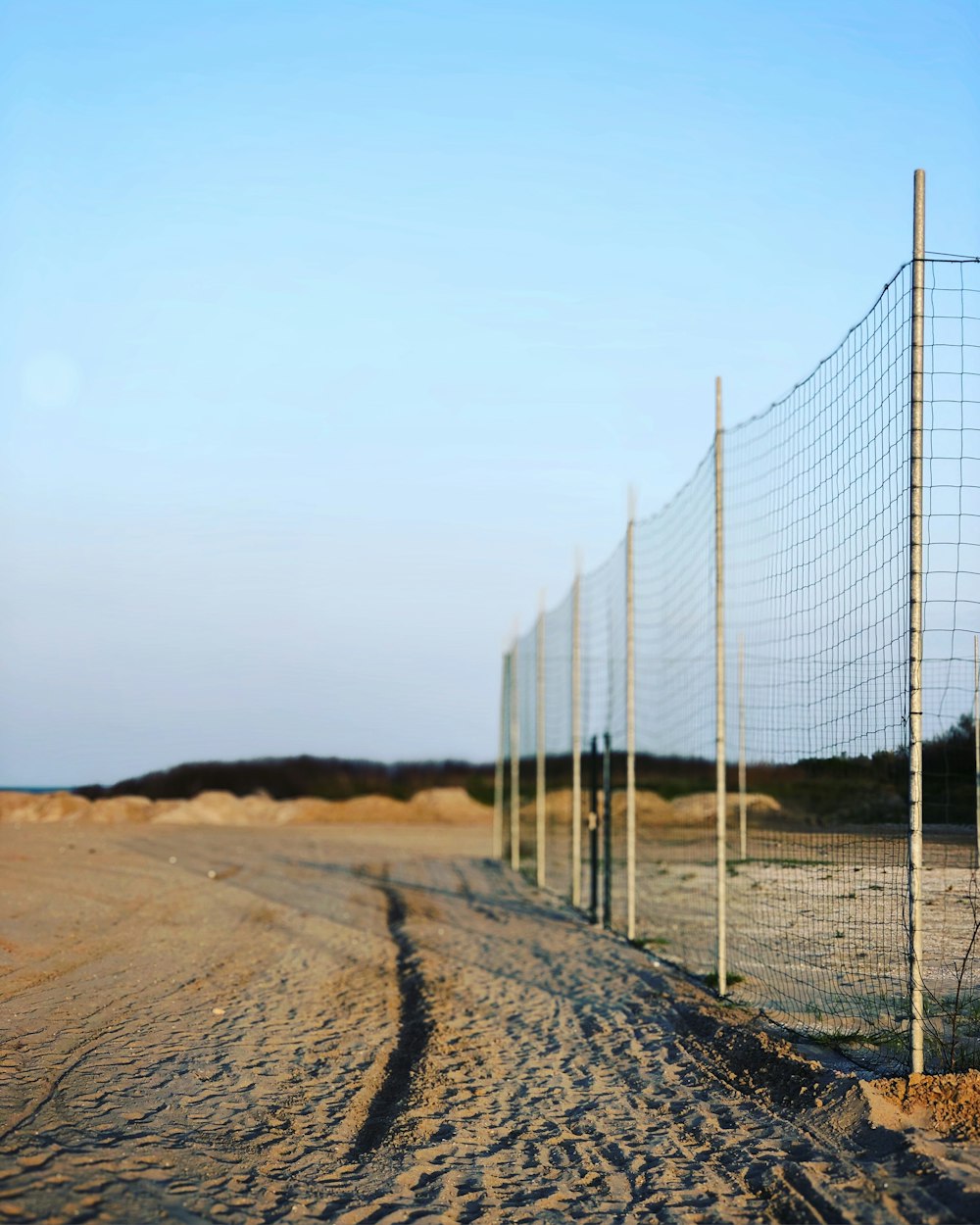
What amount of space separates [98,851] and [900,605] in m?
16.9

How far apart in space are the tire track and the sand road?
2cm

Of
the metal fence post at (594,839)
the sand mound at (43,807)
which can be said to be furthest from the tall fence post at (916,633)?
the sand mound at (43,807)

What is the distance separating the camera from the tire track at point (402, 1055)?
5.07 metres

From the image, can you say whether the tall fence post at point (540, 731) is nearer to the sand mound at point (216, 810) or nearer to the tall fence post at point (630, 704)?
the tall fence post at point (630, 704)

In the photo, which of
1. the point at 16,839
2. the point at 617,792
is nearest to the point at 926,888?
the point at 16,839

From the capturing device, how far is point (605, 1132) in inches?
201

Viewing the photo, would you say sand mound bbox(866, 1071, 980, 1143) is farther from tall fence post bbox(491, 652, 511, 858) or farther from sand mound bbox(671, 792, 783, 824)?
tall fence post bbox(491, 652, 511, 858)

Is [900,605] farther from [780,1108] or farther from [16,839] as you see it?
[16,839]

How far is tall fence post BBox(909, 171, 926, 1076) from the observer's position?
16.1 feet

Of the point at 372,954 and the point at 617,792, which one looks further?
the point at 617,792

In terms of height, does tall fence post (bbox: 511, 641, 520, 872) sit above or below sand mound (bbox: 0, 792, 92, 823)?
above

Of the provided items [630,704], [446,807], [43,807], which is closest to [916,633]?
[630,704]

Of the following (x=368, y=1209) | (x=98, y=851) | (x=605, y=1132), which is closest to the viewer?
(x=368, y=1209)

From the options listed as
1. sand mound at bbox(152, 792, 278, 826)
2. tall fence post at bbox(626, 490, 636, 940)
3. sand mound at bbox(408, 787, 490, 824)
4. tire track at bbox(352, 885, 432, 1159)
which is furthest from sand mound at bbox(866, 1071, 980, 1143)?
sand mound at bbox(408, 787, 490, 824)
